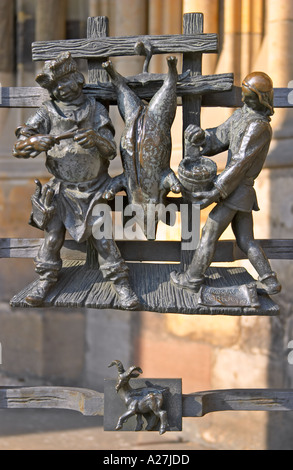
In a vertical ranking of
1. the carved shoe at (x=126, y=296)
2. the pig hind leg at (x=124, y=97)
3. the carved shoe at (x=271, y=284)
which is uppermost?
the pig hind leg at (x=124, y=97)

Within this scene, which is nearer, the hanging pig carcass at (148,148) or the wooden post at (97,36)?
the hanging pig carcass at (148,148)

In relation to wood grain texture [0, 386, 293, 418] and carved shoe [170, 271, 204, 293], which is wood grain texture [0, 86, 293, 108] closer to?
carved shoe [170, 271, 204, 293]

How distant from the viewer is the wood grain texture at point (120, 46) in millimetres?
1777

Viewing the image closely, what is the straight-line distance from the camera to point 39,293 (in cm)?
174

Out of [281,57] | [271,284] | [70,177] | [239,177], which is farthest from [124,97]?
[281,57]

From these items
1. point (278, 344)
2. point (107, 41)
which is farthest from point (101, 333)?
point (107, 41)

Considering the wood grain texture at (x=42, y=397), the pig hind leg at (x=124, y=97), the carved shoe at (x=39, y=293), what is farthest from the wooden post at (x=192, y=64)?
the wood grain texture at (x=42, y=397)

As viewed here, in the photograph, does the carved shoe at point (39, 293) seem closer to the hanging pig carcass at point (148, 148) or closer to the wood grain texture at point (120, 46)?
the hanging pig carcass at point (148, 148)

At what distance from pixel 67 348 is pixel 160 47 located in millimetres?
1822

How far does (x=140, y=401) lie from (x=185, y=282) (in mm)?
340

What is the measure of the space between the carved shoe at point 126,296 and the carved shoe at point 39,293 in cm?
18

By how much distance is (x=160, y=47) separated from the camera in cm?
180

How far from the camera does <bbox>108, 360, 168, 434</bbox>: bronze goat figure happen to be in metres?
1.76

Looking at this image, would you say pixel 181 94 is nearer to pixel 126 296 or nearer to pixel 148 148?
pixel 148 148
